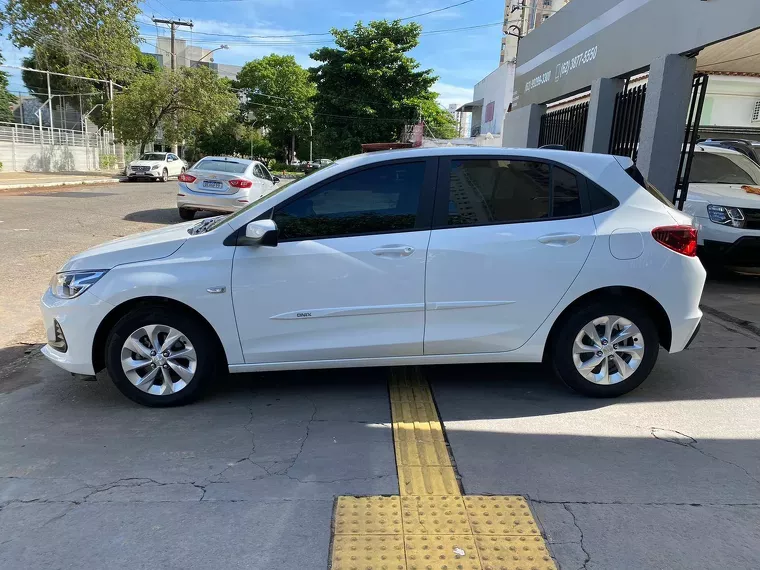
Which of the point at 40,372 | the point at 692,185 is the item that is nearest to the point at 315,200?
the point at 40,372

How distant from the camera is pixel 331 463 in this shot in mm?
3203

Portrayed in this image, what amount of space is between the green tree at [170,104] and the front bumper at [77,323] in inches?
1334

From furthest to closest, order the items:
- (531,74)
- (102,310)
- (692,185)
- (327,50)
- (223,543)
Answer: (327,50), (531,74), (692,185), (102,310), (223,543)

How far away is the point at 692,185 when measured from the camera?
8547 millimetres

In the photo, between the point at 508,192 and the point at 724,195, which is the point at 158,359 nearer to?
the point at 508,192

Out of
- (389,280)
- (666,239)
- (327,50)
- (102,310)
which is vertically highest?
(327,50)

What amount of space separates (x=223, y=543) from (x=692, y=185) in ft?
28.0

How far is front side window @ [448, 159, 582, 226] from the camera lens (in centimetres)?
391

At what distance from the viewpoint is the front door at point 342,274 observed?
12.3 ft

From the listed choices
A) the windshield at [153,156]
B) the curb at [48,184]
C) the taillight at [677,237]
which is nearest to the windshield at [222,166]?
the taillight at [677,237]

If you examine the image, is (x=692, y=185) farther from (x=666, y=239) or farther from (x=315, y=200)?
(x=315, y=200)

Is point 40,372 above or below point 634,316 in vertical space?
below

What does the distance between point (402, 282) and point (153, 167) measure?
29.9m

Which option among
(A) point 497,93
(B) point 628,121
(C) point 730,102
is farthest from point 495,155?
(A) point 497,93
